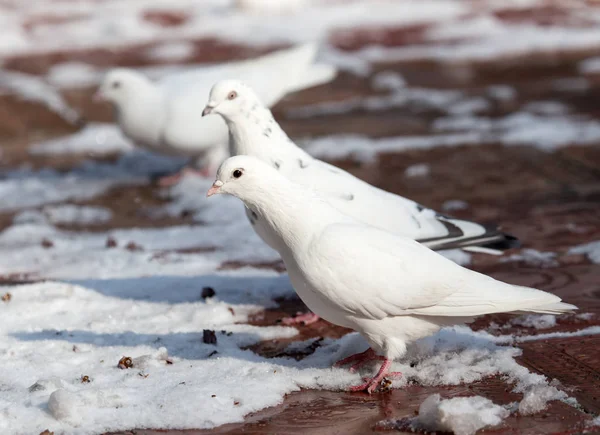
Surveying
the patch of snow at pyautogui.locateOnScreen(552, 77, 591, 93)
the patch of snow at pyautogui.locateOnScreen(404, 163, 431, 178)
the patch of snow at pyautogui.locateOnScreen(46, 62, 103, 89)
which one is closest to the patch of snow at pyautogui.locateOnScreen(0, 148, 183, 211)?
the patch of snow at pyautogui.locateOnScreen(404, 163, 431, 178)

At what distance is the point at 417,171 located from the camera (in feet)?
21.8

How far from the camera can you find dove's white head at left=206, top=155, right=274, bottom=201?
10.7 feet

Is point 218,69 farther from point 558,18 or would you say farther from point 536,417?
point 558,18

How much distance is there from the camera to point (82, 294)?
439 cm

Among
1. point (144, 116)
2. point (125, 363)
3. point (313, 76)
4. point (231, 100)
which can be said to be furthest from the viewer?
point (313, 76)

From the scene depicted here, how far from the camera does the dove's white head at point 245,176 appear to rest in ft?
10.7

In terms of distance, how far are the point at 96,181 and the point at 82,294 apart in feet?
10.0

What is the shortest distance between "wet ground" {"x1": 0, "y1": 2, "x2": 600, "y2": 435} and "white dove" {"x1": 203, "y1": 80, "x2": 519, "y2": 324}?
0.38 meters

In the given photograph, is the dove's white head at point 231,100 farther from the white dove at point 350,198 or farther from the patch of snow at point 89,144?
the patch of snow at point 89,144

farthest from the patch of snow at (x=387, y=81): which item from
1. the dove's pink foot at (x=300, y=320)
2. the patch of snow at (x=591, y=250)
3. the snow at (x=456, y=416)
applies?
the snow at (x=456, y=416)

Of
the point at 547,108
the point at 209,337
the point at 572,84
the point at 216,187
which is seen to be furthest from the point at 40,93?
the point at 216,187

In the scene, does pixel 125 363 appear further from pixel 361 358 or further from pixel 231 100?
pixel 231 100

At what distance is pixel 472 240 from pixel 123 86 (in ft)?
12.8

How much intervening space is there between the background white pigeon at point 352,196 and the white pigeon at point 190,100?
2.21m
